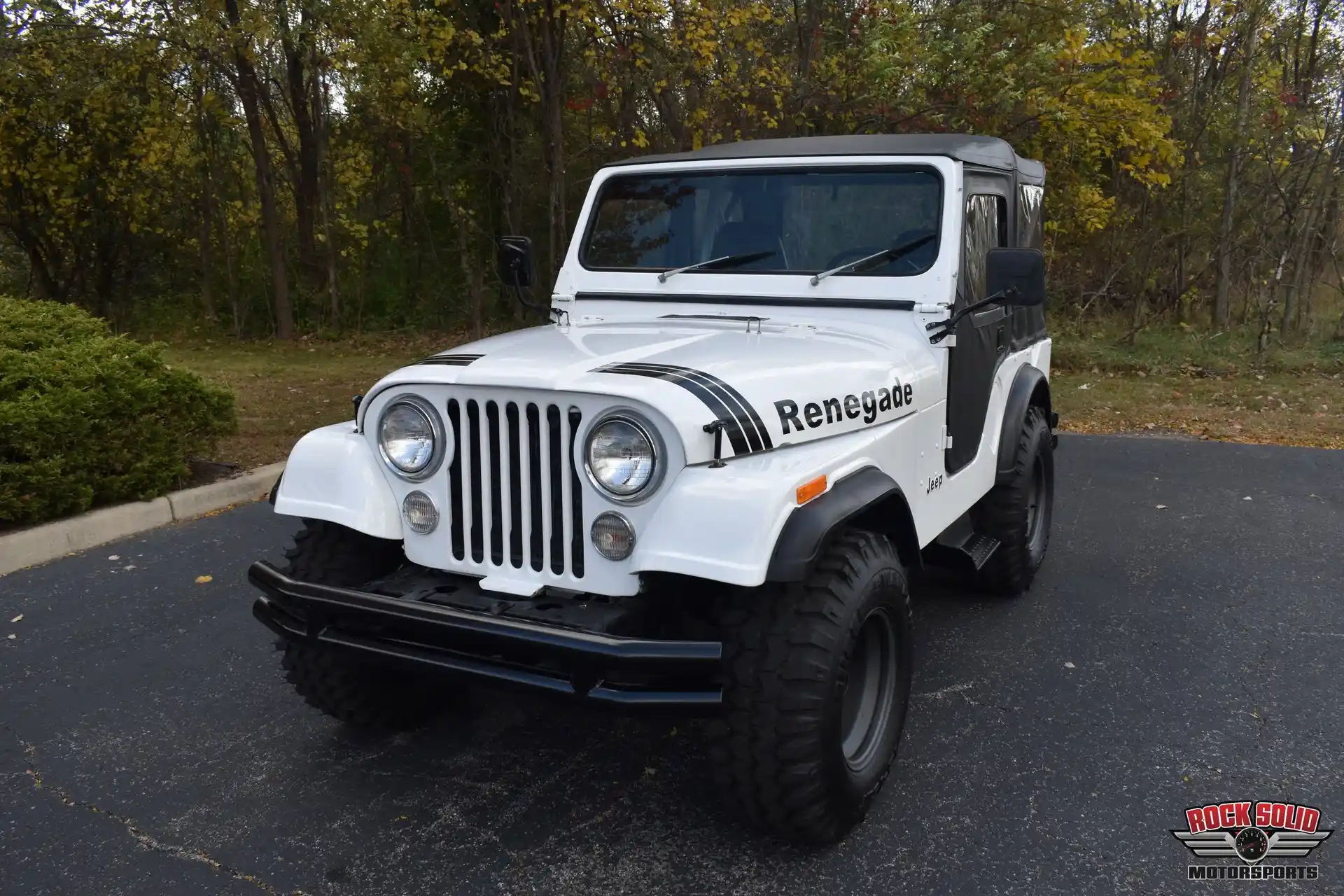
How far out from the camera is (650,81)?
36.9ft

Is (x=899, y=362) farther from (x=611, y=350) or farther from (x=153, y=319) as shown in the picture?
(x=153, y=319)

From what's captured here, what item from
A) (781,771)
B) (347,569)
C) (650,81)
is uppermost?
(650,81)

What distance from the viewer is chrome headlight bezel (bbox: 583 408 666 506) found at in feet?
8.21

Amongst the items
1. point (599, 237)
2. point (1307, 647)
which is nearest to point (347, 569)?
point (599, 237)

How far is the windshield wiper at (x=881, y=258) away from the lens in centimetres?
369

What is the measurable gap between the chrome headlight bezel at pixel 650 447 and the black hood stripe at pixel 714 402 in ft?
0.54

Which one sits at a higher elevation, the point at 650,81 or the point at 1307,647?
the point at 650,81

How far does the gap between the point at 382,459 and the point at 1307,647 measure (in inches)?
140

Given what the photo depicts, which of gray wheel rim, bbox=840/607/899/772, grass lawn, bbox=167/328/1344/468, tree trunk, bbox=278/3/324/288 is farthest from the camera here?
tree trunk, bbox=278/3/324/288

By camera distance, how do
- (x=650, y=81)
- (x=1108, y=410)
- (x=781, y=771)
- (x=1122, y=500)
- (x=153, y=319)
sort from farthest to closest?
(x=153, y=319) < (x=650, y=81) < (x=1108, y=410) < (x=1122, y=500) < (x=781, y=771)

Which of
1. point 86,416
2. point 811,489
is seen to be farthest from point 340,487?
point 86,416

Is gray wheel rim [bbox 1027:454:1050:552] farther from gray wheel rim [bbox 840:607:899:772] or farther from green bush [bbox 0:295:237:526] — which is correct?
green bush [bbox 0:295:237:526]

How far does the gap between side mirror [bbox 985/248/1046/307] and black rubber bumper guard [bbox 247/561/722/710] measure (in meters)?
1.75

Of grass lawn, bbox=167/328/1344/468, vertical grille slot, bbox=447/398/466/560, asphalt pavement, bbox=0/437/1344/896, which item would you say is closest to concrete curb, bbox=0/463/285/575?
asphalt pavement, bbox=0/437/1344/896
